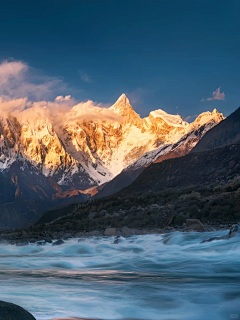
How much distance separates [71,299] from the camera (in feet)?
37.7

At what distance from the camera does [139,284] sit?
13914mm

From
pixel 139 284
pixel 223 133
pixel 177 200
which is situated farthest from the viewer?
pixel 223 133

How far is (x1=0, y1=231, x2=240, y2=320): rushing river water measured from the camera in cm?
1011

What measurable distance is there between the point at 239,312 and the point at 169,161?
73313 millimetres

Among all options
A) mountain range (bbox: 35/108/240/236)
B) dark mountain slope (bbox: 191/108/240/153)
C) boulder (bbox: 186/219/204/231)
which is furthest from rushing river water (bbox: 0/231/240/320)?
dark mountain slope (bbox: 191/108/240/153)

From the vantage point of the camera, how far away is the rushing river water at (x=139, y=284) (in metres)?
10.1

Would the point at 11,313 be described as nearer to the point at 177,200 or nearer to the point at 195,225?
the point at 195,225

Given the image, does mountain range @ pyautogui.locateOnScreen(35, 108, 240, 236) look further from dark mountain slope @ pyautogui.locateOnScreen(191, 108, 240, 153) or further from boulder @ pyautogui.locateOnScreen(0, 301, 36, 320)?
boulder @ pyautogui.locateOnScreen(0, 301, 36, 320)

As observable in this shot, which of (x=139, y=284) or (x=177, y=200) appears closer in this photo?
(x=139, y=284)

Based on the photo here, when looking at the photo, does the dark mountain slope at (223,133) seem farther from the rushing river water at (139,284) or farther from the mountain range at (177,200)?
the rushing river water at (139,284)

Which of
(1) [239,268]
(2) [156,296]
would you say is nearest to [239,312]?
(2) [156,296]

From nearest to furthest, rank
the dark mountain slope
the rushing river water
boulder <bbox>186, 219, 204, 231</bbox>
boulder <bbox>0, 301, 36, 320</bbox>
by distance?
boulder <bbox>0, 301, 36, 320</bbox> → the rushing river water → boulder <bbox>186, 219, 204, 231</bbox> → the dark mountain slope

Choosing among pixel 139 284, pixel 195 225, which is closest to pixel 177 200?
pixel 195 225

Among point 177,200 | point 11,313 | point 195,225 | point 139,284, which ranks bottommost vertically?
point 139,284
